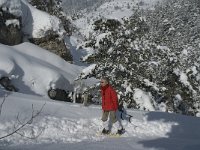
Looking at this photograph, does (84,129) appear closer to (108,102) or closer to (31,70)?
(108,102)

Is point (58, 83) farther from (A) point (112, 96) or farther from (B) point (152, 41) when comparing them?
(A) point (112, 96)

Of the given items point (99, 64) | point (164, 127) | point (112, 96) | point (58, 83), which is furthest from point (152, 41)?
point (112, 96)

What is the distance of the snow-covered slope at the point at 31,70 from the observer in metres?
20.2

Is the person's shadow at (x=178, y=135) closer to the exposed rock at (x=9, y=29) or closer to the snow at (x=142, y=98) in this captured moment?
the snow at (x=142, y=98)

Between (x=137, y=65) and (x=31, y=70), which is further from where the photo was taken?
(x=137, y=65)

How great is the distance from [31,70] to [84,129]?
8655 millimetres

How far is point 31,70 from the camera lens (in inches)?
837

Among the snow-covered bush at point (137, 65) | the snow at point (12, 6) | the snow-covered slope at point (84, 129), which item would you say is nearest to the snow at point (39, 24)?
the snow at point (12, 6)

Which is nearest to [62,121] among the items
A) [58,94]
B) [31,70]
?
[31,70]

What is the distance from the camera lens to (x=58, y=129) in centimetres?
1270

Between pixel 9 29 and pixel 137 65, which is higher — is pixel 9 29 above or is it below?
above

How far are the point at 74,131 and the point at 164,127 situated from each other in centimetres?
356

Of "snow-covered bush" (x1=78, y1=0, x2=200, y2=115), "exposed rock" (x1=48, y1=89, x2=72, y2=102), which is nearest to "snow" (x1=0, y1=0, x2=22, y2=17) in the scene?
"snow-covered bush" (x1=78, y1=0, x2=200, y2=115)

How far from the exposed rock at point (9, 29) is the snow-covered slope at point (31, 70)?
57cm
